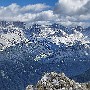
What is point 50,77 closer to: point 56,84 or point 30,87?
point 56,84

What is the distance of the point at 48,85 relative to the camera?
25391 millimetres

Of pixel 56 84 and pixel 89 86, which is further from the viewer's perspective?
pixel 89 86

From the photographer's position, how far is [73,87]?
83.2 ft

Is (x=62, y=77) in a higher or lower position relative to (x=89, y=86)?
higher

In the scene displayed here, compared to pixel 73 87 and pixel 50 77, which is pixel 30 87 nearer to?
pixel 50 77

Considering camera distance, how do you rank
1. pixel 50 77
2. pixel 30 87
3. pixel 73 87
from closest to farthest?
pixel 73 87 → pixel 50 77 → pixel 30 87

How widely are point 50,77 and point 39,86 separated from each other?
1332 mm

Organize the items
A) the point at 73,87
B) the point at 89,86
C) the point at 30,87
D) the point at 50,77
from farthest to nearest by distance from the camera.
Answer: the point at 89,86 < the point at 30,87 < the point at 50,77 < the point at 73,87

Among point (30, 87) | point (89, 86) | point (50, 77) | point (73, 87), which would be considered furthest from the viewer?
point (89, 86)

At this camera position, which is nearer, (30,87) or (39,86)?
(39,86)

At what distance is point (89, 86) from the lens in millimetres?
→ 34219

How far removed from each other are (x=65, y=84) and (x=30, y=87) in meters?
5.24

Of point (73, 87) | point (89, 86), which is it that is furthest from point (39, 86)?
point (89, 86)

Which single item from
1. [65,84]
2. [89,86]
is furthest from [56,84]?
[89,86]
